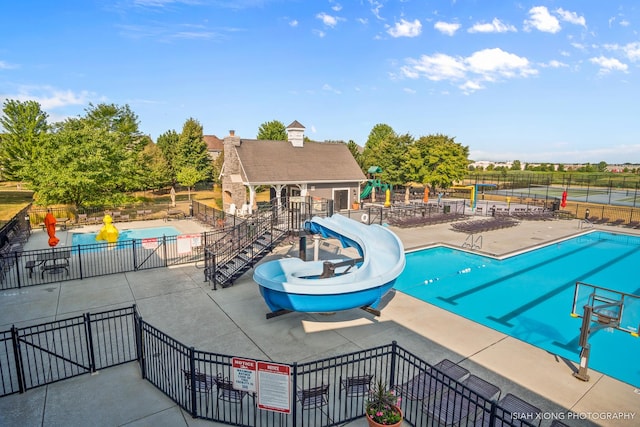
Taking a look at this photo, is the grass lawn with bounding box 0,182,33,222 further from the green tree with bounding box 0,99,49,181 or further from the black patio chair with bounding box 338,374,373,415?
the black patio chair with bounding box 338,374,373,415

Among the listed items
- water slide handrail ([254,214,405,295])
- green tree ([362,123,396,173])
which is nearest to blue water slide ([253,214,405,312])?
water slide handrail ([254,214,405,295])

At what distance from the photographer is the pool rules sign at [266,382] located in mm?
5539

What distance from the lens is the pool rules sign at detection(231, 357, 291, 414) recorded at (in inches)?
218

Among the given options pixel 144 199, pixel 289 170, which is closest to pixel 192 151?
pixel 144 199

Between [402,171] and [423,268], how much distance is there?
973 inches

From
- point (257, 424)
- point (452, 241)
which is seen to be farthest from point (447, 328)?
point (452, 241)

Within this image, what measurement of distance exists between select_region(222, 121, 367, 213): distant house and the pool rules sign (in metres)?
21.7

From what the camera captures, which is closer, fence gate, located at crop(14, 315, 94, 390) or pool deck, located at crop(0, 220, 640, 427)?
pool deck, located at crop(0, 220, 640, 427)

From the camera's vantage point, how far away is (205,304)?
1155 cm

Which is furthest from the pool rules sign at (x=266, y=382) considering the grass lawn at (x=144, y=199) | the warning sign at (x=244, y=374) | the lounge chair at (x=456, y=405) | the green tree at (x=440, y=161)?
the green tree at (x=440, y=161)

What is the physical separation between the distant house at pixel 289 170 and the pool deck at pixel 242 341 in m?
14.1

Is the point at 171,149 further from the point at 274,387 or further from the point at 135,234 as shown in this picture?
the point at 274,387

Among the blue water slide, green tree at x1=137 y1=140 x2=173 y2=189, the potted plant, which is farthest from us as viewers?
green tree at x1=137 y1=140 x2=173 y2=189

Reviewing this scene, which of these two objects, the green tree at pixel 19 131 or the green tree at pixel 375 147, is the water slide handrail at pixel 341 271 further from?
the green tree at pixel 19 131
